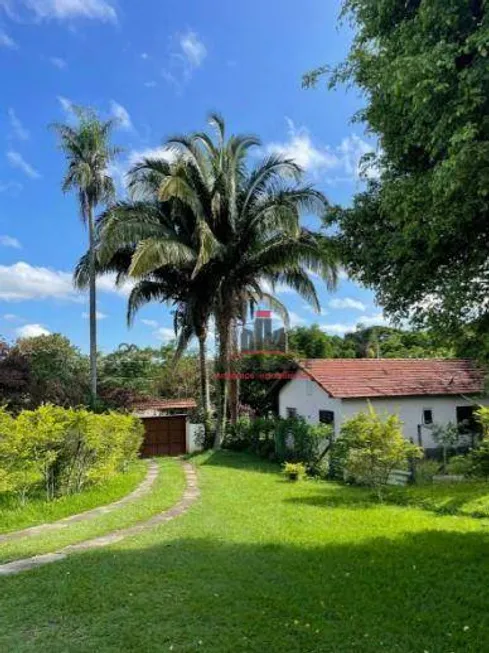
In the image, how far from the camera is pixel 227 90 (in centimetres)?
1261

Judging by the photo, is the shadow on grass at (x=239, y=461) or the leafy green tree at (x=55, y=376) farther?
the leafy green tree at (x=55, y=376)

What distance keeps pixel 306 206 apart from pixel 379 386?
7.04m

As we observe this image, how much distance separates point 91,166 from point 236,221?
21.4ft

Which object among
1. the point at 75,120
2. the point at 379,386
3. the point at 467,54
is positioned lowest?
the point at 379,386

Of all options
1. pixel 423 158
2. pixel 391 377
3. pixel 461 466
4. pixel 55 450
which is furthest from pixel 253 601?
pixel 391 377

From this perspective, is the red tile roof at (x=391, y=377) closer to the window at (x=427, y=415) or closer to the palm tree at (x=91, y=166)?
the window at (x=427, y=415)

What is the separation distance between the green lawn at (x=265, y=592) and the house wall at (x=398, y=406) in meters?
10.8

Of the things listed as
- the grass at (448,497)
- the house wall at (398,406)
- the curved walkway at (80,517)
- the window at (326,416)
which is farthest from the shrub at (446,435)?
the curved walkway at (80,517)

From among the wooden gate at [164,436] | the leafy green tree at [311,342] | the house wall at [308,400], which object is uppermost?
the leafy green tree at [311,342]

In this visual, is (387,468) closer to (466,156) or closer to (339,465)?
(339,465)

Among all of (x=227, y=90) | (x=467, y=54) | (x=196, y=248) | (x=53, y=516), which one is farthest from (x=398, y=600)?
(x=196, y=248)

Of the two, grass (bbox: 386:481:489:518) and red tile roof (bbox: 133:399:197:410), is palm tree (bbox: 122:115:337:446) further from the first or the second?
grass (bbox: 386:481:489:518)

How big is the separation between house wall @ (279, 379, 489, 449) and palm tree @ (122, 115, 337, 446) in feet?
12.4

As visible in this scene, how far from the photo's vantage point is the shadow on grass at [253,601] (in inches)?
158
